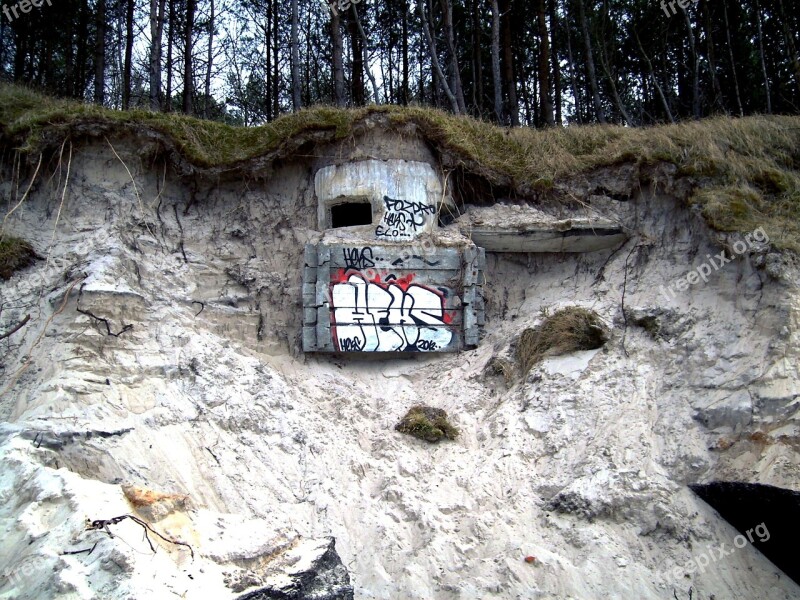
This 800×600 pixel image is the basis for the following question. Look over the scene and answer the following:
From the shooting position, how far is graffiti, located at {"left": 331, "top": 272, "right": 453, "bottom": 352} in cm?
948

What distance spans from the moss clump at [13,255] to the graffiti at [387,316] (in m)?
4.14

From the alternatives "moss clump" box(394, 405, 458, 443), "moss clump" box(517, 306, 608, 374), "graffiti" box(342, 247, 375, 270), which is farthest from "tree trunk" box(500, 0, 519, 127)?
"moss clump" box(394, 405, 458, 443)

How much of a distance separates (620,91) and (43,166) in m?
17.4

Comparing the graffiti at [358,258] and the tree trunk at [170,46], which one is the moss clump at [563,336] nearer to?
the graffiti at [358,258]

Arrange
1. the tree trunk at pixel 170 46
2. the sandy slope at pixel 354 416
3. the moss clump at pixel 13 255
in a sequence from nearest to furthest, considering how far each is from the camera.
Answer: the sandy slope at pixel 354 416
the moss clump at pixel 13 255
the tree trunk at pixel 170 46

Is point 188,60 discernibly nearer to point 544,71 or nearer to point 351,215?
point 544,71

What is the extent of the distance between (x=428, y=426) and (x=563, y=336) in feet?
7.31

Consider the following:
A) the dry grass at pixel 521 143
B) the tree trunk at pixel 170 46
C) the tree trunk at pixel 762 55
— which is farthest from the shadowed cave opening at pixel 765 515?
the tree trunk at pixel 170 46

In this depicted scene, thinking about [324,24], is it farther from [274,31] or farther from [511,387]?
[511,387]

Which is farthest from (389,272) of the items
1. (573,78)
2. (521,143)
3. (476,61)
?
(573,78)

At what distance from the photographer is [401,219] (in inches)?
400

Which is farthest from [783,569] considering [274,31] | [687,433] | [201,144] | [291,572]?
[274,31]

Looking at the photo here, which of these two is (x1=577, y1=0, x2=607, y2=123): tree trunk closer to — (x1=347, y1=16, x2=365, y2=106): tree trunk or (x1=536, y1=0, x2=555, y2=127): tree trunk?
(x1=536, y1=0, x2=555, y2=127): tree trunk

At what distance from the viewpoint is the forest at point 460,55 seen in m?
16.8
